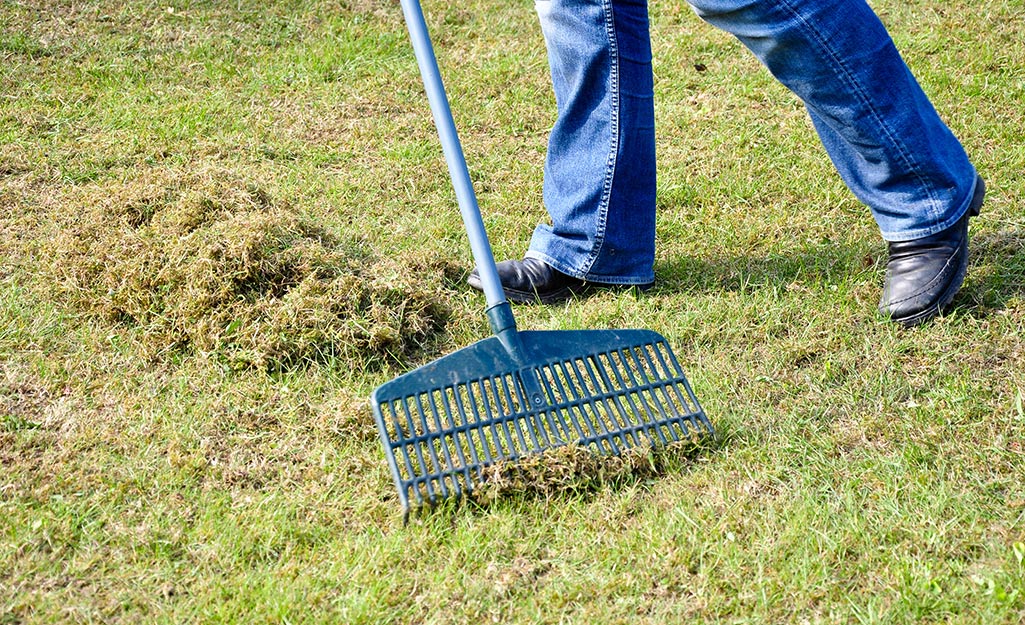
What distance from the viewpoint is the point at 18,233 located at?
3.48m

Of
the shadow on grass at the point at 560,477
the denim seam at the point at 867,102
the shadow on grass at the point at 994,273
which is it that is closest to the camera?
the shadow on grass at the point at 560,477

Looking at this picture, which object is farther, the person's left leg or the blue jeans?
the person's left leg

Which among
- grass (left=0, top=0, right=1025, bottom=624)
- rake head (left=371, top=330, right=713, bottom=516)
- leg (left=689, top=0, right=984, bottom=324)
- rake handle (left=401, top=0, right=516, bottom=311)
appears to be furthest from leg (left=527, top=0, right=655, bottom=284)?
rake head (left=371, top=330, right=713, bottom=516)

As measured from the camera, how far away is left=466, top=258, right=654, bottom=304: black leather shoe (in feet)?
10.2

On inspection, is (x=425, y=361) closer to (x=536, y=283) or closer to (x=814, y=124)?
(x=536, y=283)

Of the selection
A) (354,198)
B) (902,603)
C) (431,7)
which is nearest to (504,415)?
(902,603)

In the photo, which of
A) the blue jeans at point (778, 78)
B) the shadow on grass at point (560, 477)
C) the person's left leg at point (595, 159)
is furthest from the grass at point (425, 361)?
the blue jeans at point (778, 78)

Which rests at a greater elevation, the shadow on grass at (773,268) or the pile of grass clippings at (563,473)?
the pile of grass clippings at (563,473)

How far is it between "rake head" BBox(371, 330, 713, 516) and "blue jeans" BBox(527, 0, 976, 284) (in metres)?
0.59

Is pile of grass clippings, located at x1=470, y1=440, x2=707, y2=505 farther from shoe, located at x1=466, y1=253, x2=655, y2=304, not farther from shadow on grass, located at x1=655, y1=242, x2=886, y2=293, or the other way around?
shadow on grass, located at x1=655, y1=242, x2=886, y2=293

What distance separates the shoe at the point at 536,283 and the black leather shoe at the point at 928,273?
0.72 metres

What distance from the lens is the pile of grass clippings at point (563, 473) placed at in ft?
7.59

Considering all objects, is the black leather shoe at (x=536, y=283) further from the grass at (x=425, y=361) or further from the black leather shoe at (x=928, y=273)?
the black leather shoe at (x=928, y=273)

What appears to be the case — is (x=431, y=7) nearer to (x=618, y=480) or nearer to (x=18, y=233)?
(x=18, y=233)
